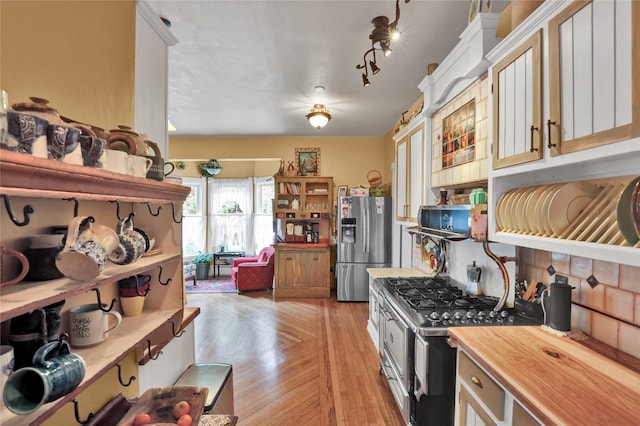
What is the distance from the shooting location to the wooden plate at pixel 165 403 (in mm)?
1142

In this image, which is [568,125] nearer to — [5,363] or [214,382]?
[5,363]

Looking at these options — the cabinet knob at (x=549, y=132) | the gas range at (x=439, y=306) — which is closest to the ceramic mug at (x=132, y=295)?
the gas range at (x=439, y=306)

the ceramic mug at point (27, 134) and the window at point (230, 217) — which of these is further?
the window at point (230, 217)

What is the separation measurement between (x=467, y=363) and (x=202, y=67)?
3153mm

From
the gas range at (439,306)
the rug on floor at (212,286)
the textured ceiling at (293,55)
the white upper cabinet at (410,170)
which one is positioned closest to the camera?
the gas range at (439,306)

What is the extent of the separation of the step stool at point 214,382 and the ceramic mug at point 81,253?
1.08 meters

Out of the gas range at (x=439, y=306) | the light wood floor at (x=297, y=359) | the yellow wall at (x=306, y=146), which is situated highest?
the yellow wall at (x=306, y=146)

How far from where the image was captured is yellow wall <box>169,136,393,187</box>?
231 inches

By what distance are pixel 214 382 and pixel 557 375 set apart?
161 cm

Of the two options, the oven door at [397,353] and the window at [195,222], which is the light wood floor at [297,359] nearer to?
the oven door at [397,353]

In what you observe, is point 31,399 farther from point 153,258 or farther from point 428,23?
point 428,23

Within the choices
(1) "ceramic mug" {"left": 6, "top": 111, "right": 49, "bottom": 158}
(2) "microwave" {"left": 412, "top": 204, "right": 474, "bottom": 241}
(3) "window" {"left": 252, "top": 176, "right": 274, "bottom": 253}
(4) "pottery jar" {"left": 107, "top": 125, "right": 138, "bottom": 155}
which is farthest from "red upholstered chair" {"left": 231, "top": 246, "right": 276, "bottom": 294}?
(1) "ceramic mug" {"left": 6, "top": 111, "right": 49, "bottom": 158}

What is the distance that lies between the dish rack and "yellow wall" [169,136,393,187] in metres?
4.21

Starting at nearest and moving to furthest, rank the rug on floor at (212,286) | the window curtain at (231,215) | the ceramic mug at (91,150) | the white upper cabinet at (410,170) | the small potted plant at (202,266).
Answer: the ceramic mug at (91,150), the white upper cabinet at (410,170), the rug on floor at (212,286), the small potted plant at (202,266), the window curtain at (231,215)
